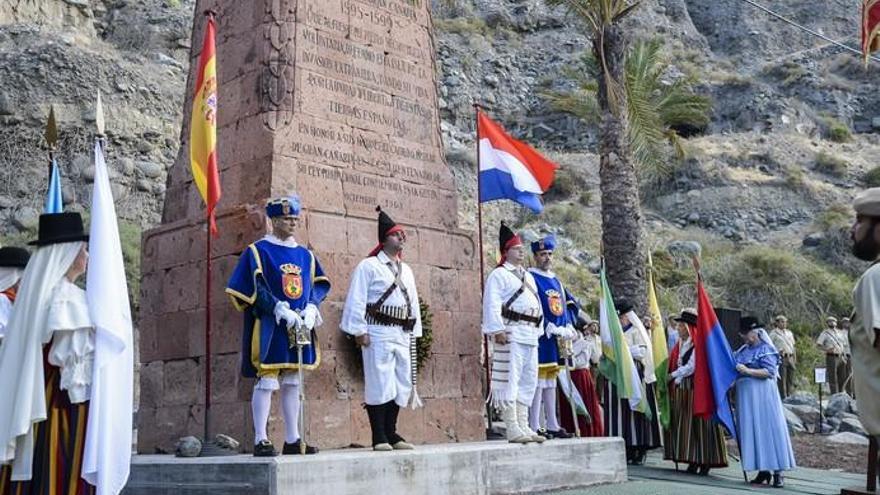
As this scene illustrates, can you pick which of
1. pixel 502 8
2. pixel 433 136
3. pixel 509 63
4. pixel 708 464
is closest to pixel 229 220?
pixel 433 136

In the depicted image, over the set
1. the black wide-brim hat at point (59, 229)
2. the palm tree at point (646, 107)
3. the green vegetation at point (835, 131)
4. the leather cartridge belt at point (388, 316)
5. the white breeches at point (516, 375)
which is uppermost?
the green vegetation at point (835, 131)

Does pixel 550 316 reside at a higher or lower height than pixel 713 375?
higher

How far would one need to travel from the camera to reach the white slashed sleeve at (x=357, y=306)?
821 cm

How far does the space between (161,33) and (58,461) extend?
35192 millimetres

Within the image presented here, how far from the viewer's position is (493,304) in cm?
920

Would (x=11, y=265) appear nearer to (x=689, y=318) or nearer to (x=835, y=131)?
(x=689, y=318)

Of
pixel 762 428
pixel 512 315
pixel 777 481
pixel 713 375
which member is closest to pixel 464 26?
pixel 713 375

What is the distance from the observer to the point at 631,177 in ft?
54.5

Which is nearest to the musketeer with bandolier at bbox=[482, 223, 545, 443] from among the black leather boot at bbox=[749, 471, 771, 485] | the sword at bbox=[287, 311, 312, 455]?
the sword at bbox=[287, 311, 312, 455]

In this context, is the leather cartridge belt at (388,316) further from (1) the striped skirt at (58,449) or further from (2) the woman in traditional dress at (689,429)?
(2) the woman in traditional dress at (689,429)

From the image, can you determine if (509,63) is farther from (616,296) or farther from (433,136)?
(433,136)

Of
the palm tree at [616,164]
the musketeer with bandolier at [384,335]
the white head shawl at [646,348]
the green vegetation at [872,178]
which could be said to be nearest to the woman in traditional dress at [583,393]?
the white head shawl at [646,348]

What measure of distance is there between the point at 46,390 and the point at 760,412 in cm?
814

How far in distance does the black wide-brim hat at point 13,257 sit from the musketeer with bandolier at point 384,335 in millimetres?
2527
